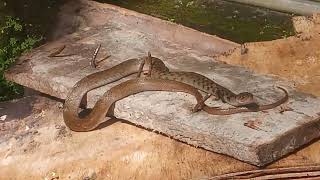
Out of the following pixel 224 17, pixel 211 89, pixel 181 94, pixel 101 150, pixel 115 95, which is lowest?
pixel 101 150

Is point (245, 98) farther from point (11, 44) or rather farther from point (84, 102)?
point (11, 44)

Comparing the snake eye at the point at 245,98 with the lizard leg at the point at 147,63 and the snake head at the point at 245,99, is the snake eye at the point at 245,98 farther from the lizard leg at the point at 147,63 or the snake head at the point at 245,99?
the lizard leg at the point at 147,63

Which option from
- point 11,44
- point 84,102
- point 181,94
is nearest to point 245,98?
point 181,94

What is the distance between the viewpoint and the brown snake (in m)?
5.43

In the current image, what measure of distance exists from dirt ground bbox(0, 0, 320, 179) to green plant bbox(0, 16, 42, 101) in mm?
1190

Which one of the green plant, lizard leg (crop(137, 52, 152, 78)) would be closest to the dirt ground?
lizard leg (crop(137, 52, 152, 78))

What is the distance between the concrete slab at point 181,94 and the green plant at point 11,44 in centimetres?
82

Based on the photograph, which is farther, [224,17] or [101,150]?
[224,17]

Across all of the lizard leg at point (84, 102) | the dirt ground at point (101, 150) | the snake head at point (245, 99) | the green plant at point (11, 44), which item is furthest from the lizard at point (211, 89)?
the green plant at point (11, 44)

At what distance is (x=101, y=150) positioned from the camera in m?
5.38

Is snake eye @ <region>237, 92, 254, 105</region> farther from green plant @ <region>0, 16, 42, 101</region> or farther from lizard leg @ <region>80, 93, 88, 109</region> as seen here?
green plant @ <region>0, 16, 42, 101</region>

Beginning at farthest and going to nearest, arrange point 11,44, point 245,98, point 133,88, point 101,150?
point 11,44 → point 133,88 → point 101,150 → point 245,98

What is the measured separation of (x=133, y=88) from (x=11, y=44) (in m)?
2.92

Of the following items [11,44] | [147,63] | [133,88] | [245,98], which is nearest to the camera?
[245,98]
